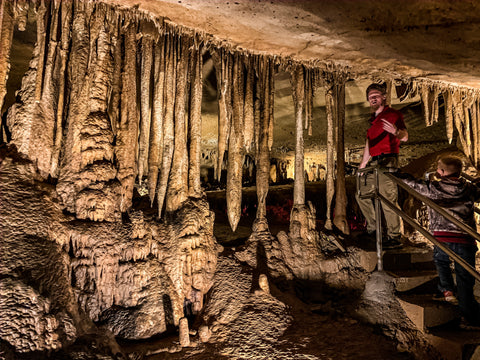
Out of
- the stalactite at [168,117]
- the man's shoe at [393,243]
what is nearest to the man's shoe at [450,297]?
the man's shoe at [393,243]

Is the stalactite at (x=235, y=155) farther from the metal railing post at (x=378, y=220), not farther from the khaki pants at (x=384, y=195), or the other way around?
the metal railing post at (x=378, y=220)

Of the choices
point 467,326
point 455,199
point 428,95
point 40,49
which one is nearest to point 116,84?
point 40,49

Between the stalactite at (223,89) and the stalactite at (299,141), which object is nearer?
the stalactite at (223,89)

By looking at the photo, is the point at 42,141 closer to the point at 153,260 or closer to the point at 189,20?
the point at 153,260

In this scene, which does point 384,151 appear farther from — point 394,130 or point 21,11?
point 21,11

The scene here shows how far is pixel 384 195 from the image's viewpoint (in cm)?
441

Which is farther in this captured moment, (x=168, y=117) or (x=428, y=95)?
(x=428, y=95)

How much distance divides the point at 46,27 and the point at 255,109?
11.6 ft

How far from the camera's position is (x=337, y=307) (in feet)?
16.3

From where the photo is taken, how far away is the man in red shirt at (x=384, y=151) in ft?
14.0

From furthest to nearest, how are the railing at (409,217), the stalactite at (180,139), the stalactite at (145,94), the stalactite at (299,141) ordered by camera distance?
the stalactite at (299,141)
the stalactite at (180,139)
the stalactite at (145,94)
the railing at (409,217)

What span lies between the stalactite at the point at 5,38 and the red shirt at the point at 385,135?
4453mm

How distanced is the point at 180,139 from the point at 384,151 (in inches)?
116

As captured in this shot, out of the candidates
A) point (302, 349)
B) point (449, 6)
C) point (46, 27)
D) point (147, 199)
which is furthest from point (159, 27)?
point (302, 349)
